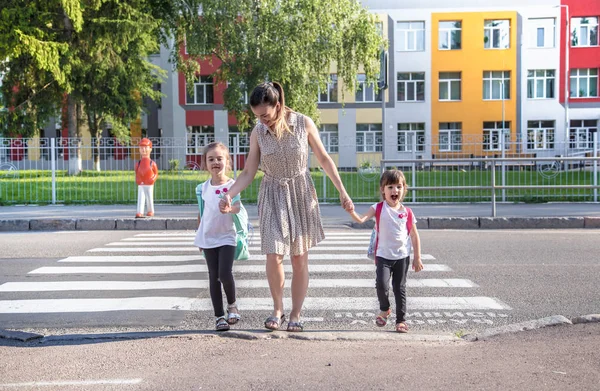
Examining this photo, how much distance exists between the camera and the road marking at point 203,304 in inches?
252

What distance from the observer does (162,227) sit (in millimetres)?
14469

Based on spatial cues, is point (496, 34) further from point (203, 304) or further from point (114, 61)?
point (203, 304)

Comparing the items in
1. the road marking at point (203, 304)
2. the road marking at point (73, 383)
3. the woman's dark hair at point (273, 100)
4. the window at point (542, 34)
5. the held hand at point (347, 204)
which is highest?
the window at point (542, 34)

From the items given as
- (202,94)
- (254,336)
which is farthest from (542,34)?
(254,336)

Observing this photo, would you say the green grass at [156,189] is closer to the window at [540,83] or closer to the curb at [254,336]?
the curb at [254,336]

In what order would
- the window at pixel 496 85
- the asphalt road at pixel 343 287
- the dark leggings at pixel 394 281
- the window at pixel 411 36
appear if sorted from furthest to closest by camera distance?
the window at pixel 496 85
the window at pixel 411 36
the asphalt road at pixel 343 287
the dark leggings at pixel 394 281

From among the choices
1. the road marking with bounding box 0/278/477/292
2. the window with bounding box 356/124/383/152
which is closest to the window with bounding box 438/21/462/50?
the window with bounding box 356/124/383/152

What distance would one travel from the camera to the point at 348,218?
15359 mm

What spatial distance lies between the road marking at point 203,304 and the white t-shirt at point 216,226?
1072 millimetres

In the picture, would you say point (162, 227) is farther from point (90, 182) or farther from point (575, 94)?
point (575, 94)

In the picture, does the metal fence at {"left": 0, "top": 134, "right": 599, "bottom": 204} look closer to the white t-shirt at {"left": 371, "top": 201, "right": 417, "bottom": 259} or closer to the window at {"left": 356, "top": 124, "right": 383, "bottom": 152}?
the window at {"left": 356, "top": 124, "right": 383, "bottom": 152}

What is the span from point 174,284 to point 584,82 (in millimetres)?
43193

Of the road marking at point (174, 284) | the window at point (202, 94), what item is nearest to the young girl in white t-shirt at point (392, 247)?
the road marking at point (174, 284)

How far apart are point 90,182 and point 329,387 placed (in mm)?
15599
